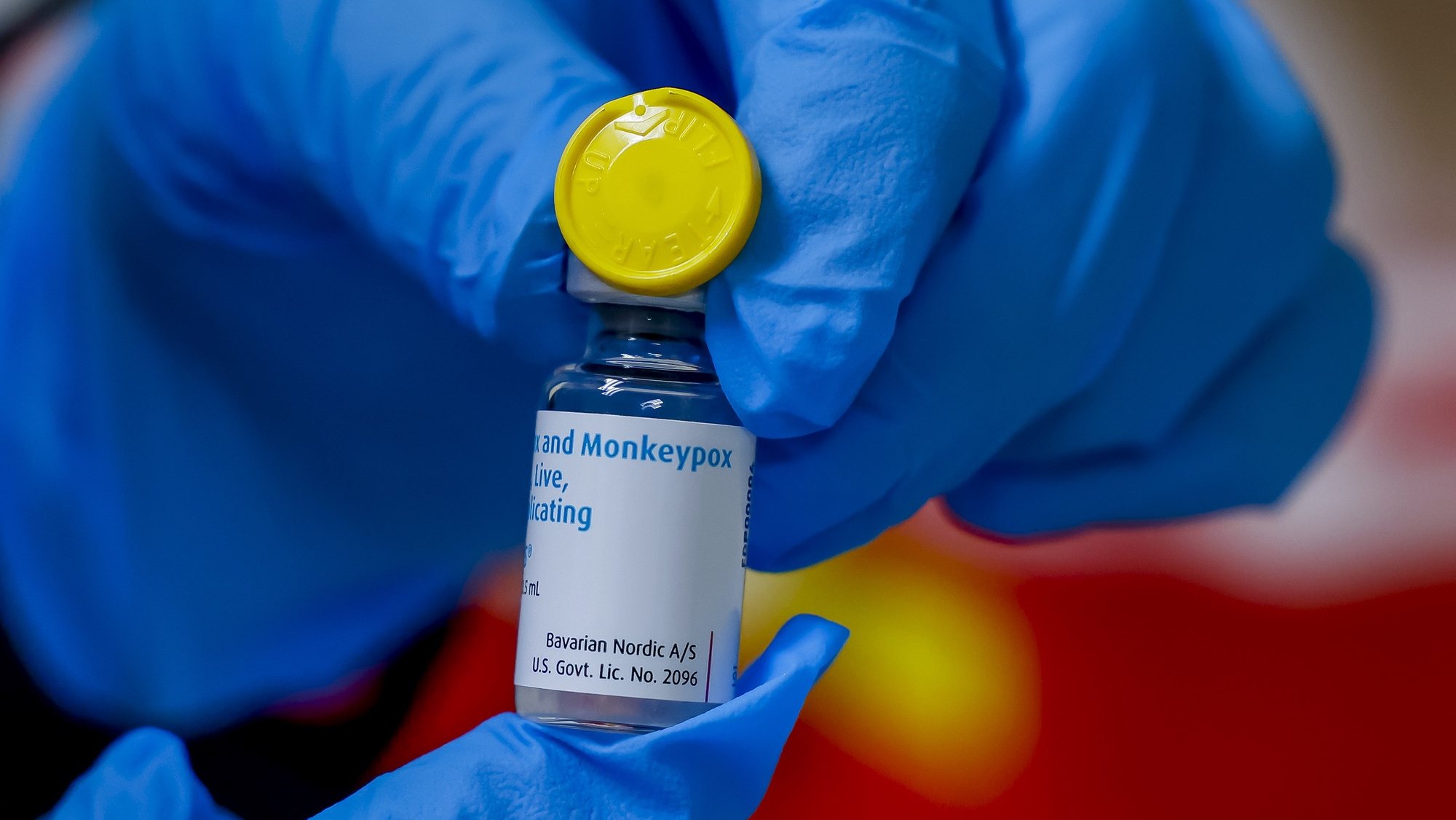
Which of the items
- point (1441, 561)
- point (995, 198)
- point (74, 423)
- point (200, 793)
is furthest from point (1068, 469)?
point (74, 423)

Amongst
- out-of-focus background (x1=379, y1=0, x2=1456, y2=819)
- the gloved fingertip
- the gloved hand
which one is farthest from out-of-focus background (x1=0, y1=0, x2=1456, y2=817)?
the gloved fingertip

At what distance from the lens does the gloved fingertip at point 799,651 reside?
1.92 ft

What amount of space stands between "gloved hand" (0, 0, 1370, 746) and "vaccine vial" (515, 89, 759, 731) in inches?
2.0

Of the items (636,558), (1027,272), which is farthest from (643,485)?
(1027,272)

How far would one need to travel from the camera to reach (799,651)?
1.96ft

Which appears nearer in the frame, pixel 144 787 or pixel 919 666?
pixel 144 787

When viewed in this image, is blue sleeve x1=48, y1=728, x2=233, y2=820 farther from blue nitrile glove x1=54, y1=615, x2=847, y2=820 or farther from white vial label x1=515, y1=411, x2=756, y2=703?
white vial label x1=515, y1=411, x2=756, y2=703

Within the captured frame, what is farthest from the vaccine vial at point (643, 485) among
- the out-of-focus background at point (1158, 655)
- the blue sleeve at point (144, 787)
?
the out-of-focus background at point (1158, 655)

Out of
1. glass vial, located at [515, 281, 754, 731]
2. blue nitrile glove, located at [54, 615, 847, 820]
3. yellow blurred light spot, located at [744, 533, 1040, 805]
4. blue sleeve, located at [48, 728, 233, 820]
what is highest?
glass vial, located at [515, 281, 754, 731]

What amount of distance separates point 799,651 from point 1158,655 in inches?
32.2

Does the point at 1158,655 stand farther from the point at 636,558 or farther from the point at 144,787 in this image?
the point at 144,787

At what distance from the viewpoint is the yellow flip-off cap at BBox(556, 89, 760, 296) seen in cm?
54

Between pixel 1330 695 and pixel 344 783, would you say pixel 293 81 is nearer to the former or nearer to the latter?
pixel 344 783

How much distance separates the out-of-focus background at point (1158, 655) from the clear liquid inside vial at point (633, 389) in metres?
0.56
